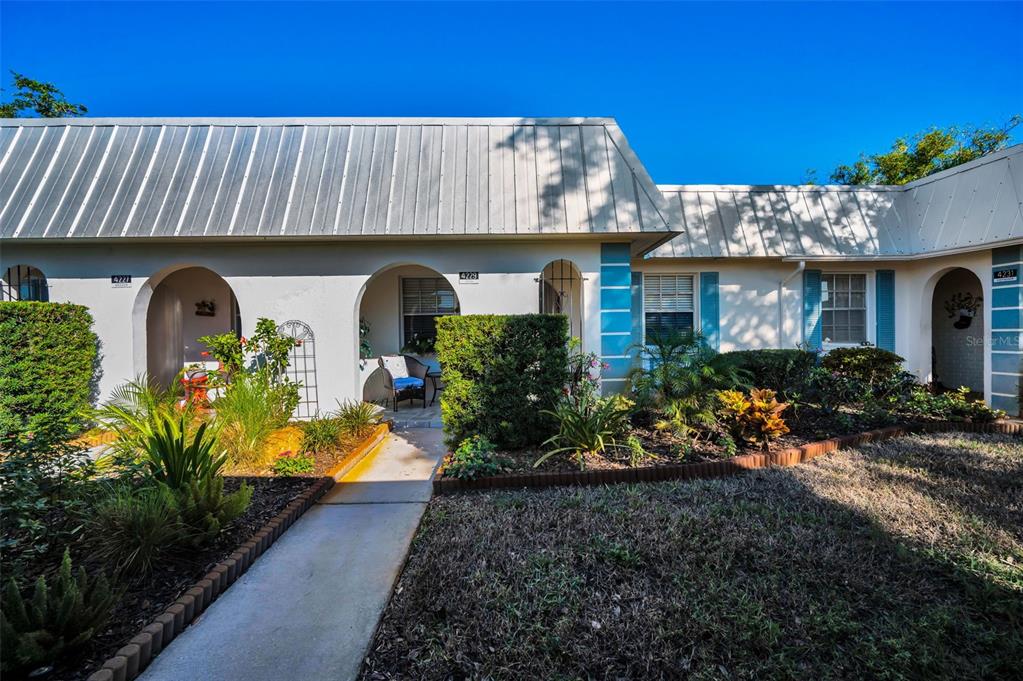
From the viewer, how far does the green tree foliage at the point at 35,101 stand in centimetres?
1333

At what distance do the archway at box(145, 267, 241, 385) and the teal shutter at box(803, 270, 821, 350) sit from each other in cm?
1199

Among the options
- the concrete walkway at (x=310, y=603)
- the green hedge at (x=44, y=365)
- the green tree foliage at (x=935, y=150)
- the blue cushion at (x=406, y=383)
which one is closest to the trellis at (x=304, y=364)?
the blue cushion at (x=406, y=383)

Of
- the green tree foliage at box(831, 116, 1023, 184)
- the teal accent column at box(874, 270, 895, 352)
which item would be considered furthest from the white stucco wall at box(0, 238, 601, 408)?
the green tree foliage at box(831, 116, 1023, 184)

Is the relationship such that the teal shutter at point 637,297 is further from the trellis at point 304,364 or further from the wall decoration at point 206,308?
the wall decoration at point 206,308

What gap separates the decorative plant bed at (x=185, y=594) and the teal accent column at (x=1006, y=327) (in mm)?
10642

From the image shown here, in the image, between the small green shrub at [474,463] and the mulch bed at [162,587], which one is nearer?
the mulch bed at [162,587]

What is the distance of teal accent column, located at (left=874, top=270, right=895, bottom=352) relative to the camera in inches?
342

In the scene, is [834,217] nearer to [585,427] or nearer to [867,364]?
[867,364]

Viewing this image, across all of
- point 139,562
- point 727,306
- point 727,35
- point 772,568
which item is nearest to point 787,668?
point 772,568

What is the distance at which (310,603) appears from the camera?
257 cm

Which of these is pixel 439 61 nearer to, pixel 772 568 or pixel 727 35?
pixel 727 35

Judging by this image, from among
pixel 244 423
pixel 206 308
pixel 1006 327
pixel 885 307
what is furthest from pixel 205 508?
pixel 885 307

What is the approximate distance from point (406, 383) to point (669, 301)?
5.67 m

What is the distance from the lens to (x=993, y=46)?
311 inches
